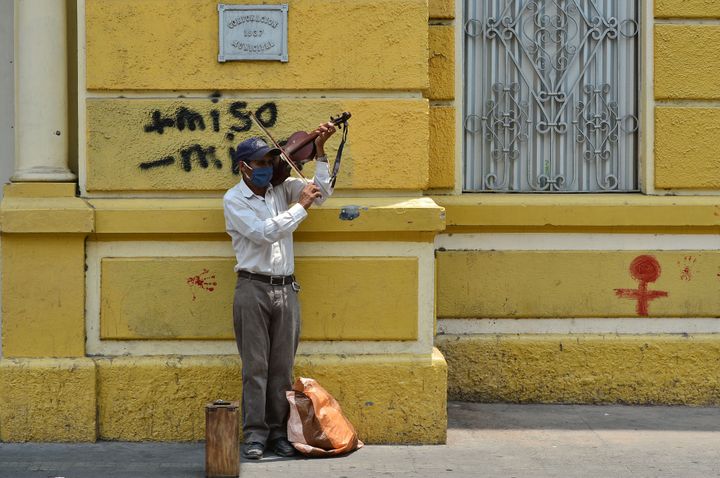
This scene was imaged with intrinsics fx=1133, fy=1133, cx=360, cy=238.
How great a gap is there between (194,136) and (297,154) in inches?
30.1

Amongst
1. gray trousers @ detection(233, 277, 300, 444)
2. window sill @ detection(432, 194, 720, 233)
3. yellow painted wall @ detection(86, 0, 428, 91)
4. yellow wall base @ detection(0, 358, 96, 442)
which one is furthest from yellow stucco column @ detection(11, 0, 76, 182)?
window sill @ detection(432, 194, 720, 233)

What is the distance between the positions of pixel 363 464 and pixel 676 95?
11.2ft

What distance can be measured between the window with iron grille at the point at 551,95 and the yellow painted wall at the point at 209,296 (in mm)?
1449

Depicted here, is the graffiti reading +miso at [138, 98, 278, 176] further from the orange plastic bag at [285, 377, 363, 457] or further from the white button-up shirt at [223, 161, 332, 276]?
the orange plastic bag at [285, 377, 363, 457]

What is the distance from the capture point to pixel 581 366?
25.4 ft

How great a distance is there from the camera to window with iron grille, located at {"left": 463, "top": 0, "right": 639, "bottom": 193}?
25.9 ft

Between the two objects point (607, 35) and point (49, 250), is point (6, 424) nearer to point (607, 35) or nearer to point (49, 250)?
point (49, 250)

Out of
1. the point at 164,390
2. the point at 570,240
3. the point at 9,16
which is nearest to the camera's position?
the point at 164,390

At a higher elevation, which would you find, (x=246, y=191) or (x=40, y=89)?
(x=40, y=89)

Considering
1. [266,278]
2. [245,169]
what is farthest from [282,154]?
[266,278]

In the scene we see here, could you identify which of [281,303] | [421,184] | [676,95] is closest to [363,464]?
[281,303]

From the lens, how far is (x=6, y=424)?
268 inches

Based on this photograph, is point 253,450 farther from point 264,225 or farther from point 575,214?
point 575,214

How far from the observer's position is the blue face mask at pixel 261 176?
20.9 feet
